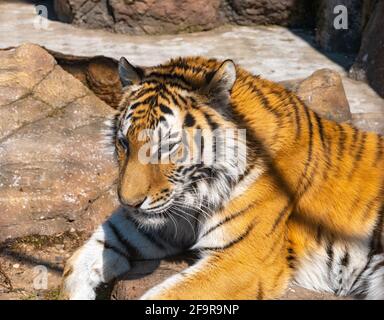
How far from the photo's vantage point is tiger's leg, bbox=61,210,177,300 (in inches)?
129

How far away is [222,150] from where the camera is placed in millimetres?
2895

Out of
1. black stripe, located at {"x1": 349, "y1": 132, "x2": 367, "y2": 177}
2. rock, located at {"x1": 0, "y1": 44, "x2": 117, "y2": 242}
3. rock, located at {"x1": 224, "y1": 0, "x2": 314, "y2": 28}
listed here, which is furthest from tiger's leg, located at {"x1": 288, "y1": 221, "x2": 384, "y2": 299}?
rock, located at {"x1": 224, "y1": 0, "x2": 314, "y2": 28}

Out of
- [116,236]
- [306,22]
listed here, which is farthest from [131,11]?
[116,236]

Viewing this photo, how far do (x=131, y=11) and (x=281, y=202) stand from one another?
447 centimetres

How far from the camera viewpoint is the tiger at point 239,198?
287cm

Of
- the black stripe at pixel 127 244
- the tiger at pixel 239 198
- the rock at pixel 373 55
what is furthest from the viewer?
the rock at pixel 373 55

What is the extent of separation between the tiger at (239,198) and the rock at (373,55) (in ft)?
7.91

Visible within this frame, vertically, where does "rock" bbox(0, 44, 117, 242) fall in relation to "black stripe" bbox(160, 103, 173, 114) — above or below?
below

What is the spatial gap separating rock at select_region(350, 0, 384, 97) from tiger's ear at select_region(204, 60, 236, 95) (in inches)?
116

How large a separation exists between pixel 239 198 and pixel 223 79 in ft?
1.53

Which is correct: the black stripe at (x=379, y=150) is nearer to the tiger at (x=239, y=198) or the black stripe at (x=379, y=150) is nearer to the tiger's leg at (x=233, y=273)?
the tiger at (x=239, y=198)

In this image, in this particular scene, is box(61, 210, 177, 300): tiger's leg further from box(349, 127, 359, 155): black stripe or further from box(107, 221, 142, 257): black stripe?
box(349, 127, 359, 155): black stripe

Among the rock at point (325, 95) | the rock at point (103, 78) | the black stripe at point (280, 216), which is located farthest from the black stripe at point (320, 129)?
the rock at point (103, 78)

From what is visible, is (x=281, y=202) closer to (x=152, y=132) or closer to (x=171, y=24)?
(x=152, y=132)
